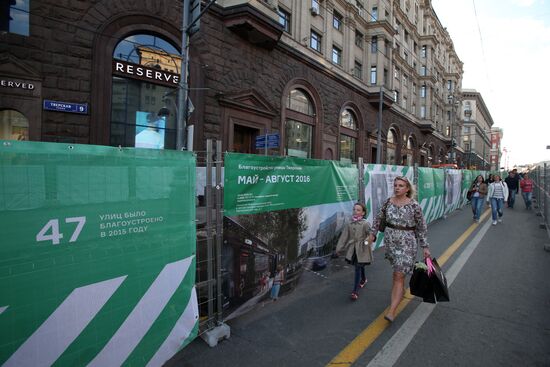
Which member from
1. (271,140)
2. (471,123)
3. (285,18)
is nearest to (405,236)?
(271,140)

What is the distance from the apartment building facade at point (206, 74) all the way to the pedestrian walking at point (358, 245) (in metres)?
8.80

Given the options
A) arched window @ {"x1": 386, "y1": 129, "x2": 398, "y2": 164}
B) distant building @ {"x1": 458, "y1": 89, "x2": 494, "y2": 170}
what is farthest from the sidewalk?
distant building @ {"x1": 458, "y1": 89, "x2": 494, "y2": 170}

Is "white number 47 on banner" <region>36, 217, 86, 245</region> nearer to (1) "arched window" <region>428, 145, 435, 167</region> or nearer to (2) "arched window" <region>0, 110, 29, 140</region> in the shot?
(2) "arched window" <region>0, 110, 29, 140</region>

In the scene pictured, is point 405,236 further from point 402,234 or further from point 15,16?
point 15,16

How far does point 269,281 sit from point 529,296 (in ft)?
11.4

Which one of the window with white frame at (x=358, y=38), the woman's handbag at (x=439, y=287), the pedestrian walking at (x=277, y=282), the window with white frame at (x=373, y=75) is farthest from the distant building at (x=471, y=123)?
the pedestrian walking at (x=277, y=282)

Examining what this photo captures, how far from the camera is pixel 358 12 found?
2562 centimetres

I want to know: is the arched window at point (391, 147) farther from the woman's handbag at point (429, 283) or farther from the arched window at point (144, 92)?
the woman's handbag at point (429, 283)

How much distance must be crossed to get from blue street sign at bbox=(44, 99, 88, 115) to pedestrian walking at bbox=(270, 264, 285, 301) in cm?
868

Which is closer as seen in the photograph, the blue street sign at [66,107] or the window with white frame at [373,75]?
the blue street sign at [66,107]

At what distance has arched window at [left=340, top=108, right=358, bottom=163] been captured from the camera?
23.4 meters

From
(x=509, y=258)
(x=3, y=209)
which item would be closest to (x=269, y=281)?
(x=3, y=209)

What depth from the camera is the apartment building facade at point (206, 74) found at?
9102 millimetres

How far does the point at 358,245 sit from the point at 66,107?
9304 millimetres
